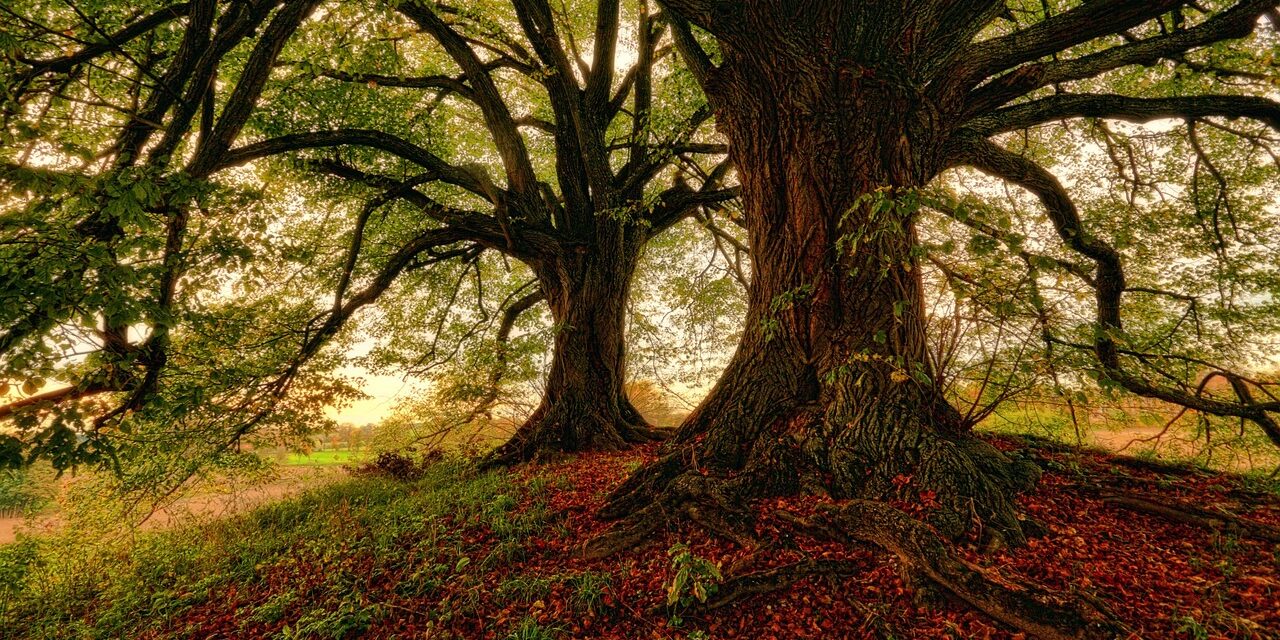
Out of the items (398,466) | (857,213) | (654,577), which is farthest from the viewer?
(398,466)

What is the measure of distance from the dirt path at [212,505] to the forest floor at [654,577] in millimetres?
1948

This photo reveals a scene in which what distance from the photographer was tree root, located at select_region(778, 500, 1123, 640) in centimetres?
214

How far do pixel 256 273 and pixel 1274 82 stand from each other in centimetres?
797

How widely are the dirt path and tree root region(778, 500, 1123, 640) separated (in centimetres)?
838

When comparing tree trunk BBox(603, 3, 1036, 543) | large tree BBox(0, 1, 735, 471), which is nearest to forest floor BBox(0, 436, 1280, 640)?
tree trunk BBox(603, 3, 1036, 543)

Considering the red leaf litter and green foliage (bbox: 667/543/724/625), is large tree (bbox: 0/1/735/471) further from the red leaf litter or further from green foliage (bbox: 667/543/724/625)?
green foliage (bbox: 667/543/724/625)

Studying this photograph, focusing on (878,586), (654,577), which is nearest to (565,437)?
(654,577)

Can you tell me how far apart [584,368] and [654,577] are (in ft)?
15.2

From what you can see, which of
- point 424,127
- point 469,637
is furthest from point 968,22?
point 424,127

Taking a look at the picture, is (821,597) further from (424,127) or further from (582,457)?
(424,127)

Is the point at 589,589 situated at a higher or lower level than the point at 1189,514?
lower

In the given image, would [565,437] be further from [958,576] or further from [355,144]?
[958,576]

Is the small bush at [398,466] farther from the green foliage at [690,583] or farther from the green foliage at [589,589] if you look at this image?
the green foliage at [690,583]

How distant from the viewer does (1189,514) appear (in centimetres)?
303
